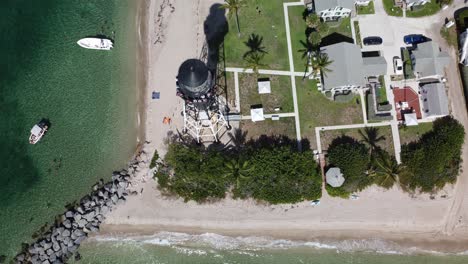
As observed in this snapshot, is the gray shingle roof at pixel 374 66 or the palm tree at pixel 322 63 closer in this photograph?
the palm tree at pixel 322 63

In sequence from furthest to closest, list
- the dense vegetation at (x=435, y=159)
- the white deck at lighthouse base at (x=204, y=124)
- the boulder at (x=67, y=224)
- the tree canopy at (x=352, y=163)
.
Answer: the white deck at lighthouse base at (x=204, y=124)
the boulder at (x=67, y=224)
the dense vegetation at (x=435, y=159)
the tree canopy at (x=352, y=163)

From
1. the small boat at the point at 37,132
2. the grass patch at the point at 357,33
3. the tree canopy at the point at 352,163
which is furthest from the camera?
the grass patch at the point at 357,33

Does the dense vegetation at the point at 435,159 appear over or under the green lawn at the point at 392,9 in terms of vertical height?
under

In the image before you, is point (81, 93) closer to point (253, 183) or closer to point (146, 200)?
point (146, 200)

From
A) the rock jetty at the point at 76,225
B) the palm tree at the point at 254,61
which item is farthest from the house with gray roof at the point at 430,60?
the rock jetty at the point at 76,225

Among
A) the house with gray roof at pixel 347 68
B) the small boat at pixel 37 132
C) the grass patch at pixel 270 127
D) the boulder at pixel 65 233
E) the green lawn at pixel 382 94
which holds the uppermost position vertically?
the house with gray roof at pixel 347 68

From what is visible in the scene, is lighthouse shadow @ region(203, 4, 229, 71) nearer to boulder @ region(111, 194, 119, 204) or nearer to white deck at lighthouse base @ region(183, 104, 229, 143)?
white deck at lighthouse base @ region(183, 104, 229, 143)

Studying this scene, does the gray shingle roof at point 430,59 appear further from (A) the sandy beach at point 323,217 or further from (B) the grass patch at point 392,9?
(A) the sandy beach at point 323,217

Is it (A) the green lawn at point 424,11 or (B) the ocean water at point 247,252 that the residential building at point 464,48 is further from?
(B) the ocean water at point 247,252
